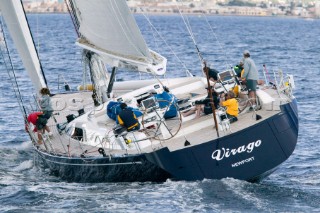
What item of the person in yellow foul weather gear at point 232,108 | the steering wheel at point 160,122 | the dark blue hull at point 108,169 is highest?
the person in yellow foul weather gear at point 232,108

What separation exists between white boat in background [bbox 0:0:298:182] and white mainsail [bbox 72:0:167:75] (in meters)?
0.03

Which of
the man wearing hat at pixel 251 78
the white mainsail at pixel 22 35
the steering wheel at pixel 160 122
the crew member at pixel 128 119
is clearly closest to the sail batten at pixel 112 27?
the steering wheel at pixel 160 122

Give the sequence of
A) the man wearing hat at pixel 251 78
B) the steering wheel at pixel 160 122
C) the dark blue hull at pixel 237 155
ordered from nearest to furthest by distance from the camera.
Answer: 1. the dark blue hull at pixel 237 155
2. the steering wheel at pixel 160 122
3. the man wearing hat at pixel 251 78

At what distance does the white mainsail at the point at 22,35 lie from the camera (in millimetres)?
28484

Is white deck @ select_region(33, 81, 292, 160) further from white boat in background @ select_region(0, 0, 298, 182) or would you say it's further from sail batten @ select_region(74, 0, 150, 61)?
sail batten @ select_region(74, 0, 150, 61)

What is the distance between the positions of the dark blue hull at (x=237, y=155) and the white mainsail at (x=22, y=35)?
8.12 m

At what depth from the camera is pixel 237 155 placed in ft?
72.8

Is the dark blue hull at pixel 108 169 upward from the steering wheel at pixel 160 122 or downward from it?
downward

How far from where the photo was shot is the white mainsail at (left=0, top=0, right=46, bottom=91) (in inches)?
1121

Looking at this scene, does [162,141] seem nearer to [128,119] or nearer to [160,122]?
[160,122]

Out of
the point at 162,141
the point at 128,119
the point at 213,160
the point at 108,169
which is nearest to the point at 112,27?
the point at 128,119

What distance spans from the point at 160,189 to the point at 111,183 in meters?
1.61

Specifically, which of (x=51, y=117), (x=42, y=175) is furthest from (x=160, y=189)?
(x=51, y=117)

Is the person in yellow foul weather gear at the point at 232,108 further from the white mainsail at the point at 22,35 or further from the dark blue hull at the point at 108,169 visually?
the white mainsail at the point at 22,35
